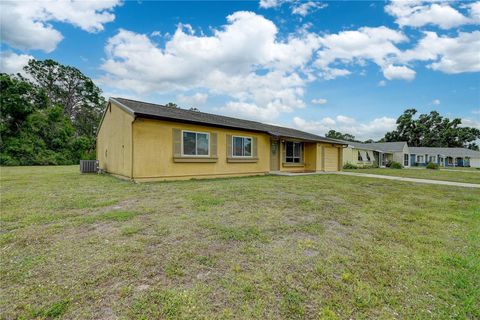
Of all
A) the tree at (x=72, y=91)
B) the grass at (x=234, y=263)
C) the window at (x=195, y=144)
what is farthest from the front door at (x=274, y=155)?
the tree at (x=72, y=91)

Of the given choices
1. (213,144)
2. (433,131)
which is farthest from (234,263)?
(433,131)

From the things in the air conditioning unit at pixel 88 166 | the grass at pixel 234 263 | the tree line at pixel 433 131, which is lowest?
the grass at pixel 234 263

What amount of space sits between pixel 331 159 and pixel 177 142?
1381cm

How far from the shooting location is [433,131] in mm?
56156

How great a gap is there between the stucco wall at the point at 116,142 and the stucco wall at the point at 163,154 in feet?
1.47

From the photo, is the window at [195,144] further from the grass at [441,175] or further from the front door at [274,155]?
the grass at [441,175]

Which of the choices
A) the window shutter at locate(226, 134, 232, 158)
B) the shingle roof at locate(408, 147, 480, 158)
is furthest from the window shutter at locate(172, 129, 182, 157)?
the shingle roof at locate(408, 147, 480, 158)

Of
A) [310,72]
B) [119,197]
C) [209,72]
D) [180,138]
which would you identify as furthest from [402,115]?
[119,197]

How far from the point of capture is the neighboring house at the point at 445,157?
44.9 m

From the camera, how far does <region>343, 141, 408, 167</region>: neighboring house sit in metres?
30.1

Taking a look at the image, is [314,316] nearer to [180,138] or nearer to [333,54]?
[180,138]

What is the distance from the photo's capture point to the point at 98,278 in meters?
2.51

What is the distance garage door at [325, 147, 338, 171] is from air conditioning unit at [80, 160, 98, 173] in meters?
16.8

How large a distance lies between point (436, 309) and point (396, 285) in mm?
396
